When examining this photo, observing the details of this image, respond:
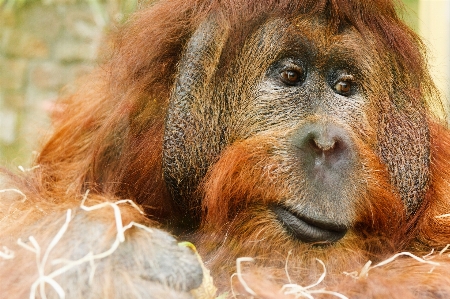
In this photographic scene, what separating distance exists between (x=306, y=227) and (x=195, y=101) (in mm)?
488

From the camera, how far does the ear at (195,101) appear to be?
1826mm

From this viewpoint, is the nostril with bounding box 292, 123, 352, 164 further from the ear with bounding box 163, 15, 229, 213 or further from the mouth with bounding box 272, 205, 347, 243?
the ear with bounding box 163, 15, 229, 213

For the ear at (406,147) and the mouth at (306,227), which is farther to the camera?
the ear at (406,147)

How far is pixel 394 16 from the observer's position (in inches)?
77.0

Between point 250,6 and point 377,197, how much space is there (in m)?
0.67

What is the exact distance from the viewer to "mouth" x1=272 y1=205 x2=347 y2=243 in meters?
1.69

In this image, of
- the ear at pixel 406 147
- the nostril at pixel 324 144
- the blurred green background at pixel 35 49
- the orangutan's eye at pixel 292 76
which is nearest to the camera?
the nostril at pixel 324 144

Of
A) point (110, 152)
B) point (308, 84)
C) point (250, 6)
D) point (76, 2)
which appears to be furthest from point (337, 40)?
point (76, 2)

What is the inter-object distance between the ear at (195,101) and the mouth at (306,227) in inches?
11.3

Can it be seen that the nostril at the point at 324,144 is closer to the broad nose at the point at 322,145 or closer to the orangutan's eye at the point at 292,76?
the broad nose at the point at 322,145

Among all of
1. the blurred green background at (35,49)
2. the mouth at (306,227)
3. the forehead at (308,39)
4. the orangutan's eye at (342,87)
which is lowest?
Result: the blurred green background at (35,49)

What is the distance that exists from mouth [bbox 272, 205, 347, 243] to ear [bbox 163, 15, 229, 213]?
287mm

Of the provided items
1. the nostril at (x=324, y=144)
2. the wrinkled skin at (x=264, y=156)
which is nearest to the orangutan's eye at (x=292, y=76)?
the wrinkled skin at (x=264, y=156)

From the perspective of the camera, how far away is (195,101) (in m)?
1.82
